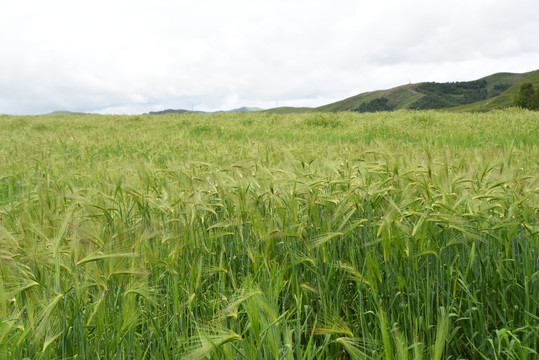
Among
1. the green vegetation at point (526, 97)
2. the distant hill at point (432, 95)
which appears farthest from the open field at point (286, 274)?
the distant hill at point (432, 95)

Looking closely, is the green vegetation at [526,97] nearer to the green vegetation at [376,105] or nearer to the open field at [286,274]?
the green vegetation at [376,105]

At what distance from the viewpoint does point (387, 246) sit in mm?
1570

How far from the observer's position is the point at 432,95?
127 meters

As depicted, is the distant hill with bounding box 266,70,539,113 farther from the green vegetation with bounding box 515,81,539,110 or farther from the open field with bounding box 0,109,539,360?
the open field with bounding box 0,109,539,360

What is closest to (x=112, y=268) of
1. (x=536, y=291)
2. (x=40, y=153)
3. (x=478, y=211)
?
(x=478, y=211)

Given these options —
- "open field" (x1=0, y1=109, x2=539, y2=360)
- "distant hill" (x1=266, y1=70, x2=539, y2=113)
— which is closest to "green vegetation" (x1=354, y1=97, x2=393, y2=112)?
→ "distant hill" (x1=266, y1=70, x2=539, y2=113)

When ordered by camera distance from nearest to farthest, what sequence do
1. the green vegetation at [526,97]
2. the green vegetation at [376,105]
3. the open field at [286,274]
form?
the open field at [286,274], the green vegetation at [526,97], the green vegetation at [376,105]

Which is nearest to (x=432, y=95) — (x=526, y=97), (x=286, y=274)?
(x=526, y=97)

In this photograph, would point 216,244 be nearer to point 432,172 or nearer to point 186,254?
point 186,254

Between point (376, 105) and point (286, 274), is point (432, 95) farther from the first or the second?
point (286, 274)

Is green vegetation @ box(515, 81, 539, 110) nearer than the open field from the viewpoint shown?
No

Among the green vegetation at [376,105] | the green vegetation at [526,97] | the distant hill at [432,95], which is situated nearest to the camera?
the green vegetation at [526,97]

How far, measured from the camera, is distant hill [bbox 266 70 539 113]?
12062cm

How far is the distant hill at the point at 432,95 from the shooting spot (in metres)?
121
